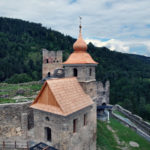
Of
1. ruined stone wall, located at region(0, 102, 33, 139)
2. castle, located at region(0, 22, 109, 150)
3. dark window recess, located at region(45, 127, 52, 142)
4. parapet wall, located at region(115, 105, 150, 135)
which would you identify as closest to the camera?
castle, located at region(0, 22, 109, 150)

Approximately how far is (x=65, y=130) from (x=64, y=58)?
169ft

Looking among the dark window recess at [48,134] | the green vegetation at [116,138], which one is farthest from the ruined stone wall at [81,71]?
the green vegetation at [116,138]

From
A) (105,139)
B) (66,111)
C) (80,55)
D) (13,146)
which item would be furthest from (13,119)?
(105,139)

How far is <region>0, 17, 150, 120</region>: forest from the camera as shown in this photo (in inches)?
1860

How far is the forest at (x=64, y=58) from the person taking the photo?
155 feet

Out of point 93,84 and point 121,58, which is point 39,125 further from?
point 121,58

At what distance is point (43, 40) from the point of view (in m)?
81.2

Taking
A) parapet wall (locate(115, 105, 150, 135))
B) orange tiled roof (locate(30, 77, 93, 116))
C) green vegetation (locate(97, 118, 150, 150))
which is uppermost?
orange tiled roof (locate(30, 77, 93, 116))

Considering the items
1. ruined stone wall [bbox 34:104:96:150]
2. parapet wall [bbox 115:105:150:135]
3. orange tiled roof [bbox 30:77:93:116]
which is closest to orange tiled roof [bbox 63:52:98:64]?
orange tiled roof [bbox 30:77:93:116]

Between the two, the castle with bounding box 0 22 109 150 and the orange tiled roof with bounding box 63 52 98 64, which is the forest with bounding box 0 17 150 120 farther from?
the orange tiled roof with bounding box 63 52 98 64

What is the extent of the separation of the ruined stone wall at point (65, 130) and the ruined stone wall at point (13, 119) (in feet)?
6.99

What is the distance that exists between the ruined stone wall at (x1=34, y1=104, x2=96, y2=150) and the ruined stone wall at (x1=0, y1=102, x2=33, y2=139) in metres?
2.13

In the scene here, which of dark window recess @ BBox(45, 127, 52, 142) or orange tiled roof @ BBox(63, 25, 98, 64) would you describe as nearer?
dark window recess @ BBox(45, 127, 52, 142)

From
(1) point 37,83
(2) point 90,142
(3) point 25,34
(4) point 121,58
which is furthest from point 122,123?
(3) point 25,34
